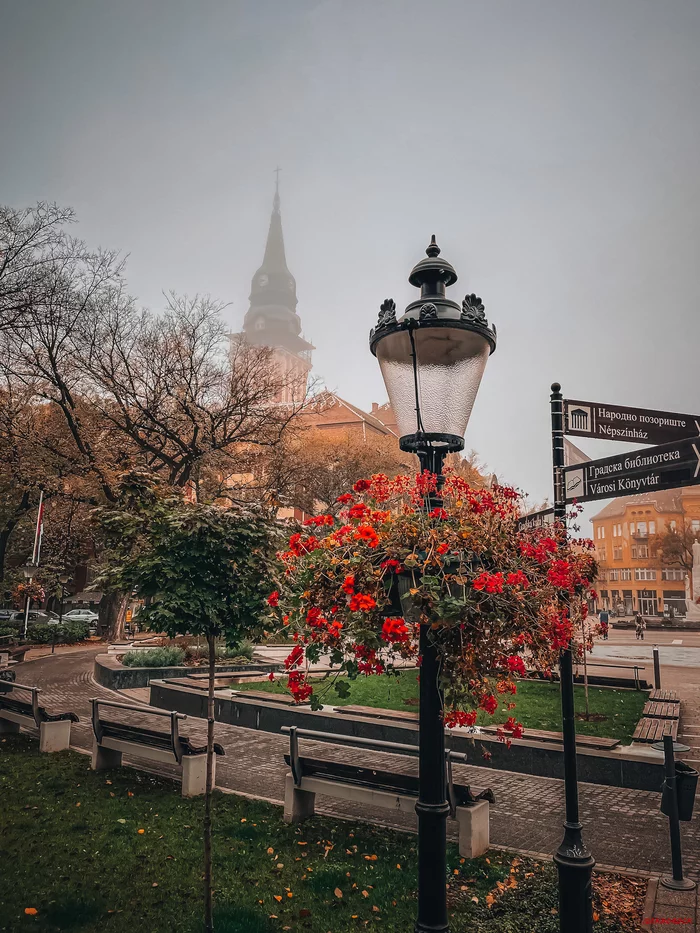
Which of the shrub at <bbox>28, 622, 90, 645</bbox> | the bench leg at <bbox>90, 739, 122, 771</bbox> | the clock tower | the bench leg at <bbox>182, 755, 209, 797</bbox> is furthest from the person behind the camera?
the clock tower

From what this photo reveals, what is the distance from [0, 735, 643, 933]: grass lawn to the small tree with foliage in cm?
93

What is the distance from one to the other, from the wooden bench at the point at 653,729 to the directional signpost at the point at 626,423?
19.2 feet

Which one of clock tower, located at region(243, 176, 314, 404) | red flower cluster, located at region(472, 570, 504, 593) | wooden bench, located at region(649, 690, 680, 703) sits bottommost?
wooden bench, located at region(649, 690, 680, 703)

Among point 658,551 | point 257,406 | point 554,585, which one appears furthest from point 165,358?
point 658,551

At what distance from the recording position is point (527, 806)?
23.2 feet

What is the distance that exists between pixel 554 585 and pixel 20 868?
496 centimetres

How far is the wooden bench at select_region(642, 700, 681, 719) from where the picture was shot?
10.7 metres

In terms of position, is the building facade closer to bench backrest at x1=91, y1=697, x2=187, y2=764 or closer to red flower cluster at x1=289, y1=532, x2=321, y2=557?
bench backrest at x1=91, y1=697, x2=187, y2=764

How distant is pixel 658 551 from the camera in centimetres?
6612

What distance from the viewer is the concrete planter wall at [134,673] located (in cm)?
1558

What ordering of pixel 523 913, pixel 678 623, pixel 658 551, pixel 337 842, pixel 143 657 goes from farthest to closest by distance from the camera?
pixel 658 551, pixel 678 623, pixel 143 657, pixel 337 842, pixel 523 913

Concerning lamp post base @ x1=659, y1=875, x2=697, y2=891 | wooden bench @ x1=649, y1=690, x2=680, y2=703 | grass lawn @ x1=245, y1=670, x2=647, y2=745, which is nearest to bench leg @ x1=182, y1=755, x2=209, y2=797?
grass lawn @ x1=245, y1=670, x2=647, y2=745

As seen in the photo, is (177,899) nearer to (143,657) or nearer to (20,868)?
(20,868)

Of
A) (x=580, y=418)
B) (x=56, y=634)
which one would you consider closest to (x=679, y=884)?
(x=580, y=418)
